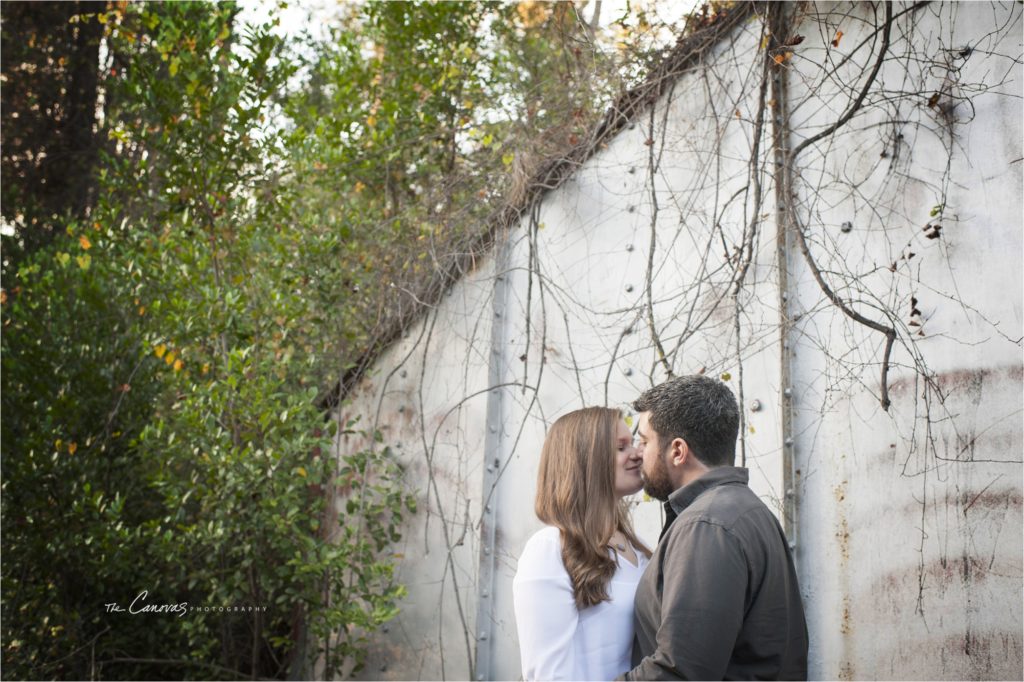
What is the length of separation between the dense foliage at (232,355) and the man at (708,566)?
99.7 inches

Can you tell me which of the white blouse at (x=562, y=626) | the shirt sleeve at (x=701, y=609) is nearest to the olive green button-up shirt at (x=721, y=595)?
the shirt sleeve at (x=701, y=609)

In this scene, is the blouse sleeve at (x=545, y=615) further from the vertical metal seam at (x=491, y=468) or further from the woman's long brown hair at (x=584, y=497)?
the vertical metal seam at (x=491, y=468)

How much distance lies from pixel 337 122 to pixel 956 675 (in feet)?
15.8

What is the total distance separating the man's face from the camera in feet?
8.57

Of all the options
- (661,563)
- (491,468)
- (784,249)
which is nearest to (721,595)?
(661,563)

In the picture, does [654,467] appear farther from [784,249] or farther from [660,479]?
[784,249]

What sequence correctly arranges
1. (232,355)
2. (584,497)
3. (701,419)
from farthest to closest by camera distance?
(232,355)
(584,497)
(701,419)

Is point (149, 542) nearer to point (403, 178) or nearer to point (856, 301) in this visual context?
point (403, 178)

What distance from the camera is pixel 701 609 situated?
7.14ft

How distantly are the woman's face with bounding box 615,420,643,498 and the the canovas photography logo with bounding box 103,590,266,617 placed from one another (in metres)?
3.44

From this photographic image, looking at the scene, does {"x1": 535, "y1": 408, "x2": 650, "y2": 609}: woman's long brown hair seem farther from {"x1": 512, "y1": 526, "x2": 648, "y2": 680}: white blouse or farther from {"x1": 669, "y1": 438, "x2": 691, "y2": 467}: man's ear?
{"x1": 669, "y1": 438, "x2": 691, "y2": 467}: man's ear

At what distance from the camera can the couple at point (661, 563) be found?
2.21 metres

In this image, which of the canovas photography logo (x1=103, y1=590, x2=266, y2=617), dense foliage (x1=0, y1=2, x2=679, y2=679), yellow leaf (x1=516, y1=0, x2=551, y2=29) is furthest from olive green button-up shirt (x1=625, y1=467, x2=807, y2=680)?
yellow leaf (x1=516, y1=0, x2=551, y2=29)

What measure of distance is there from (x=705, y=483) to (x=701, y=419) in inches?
7.2
